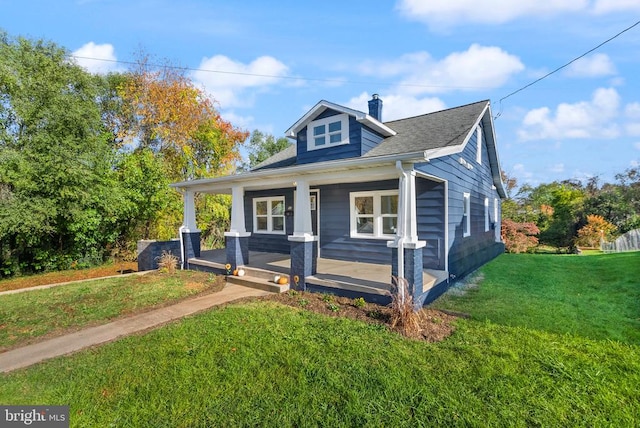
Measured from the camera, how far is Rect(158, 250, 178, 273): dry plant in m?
8.55

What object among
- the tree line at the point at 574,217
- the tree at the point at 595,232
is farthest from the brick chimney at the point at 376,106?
the tree at the point at 595,232

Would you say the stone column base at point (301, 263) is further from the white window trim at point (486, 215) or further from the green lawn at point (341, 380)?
the white window trim at point (486, 215)

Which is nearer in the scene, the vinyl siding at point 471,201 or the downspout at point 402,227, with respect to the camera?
the downspout at point 402,227

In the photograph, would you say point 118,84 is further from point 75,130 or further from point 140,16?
point 140,16

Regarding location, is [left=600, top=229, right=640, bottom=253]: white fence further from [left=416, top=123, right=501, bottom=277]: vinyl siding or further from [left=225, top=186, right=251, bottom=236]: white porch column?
[left=225, top=186, right=251, bottom=236]: white porch column

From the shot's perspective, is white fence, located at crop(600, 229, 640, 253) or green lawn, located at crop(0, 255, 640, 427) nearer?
green lawn, located at crop(0, 255, 640, 427)

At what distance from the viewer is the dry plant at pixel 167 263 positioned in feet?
28.0

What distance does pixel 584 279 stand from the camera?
7543 mm

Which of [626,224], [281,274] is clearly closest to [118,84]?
[281,274]

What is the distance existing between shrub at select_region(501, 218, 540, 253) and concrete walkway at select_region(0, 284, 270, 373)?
48.3 ft

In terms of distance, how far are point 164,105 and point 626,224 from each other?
25.0 metres

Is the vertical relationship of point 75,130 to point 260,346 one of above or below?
above

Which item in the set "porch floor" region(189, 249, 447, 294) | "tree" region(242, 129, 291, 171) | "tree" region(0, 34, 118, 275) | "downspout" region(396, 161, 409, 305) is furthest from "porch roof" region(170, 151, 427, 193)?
"tree" region(242, 129, 291, 171)

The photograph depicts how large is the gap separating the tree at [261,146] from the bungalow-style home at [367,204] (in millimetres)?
18032
